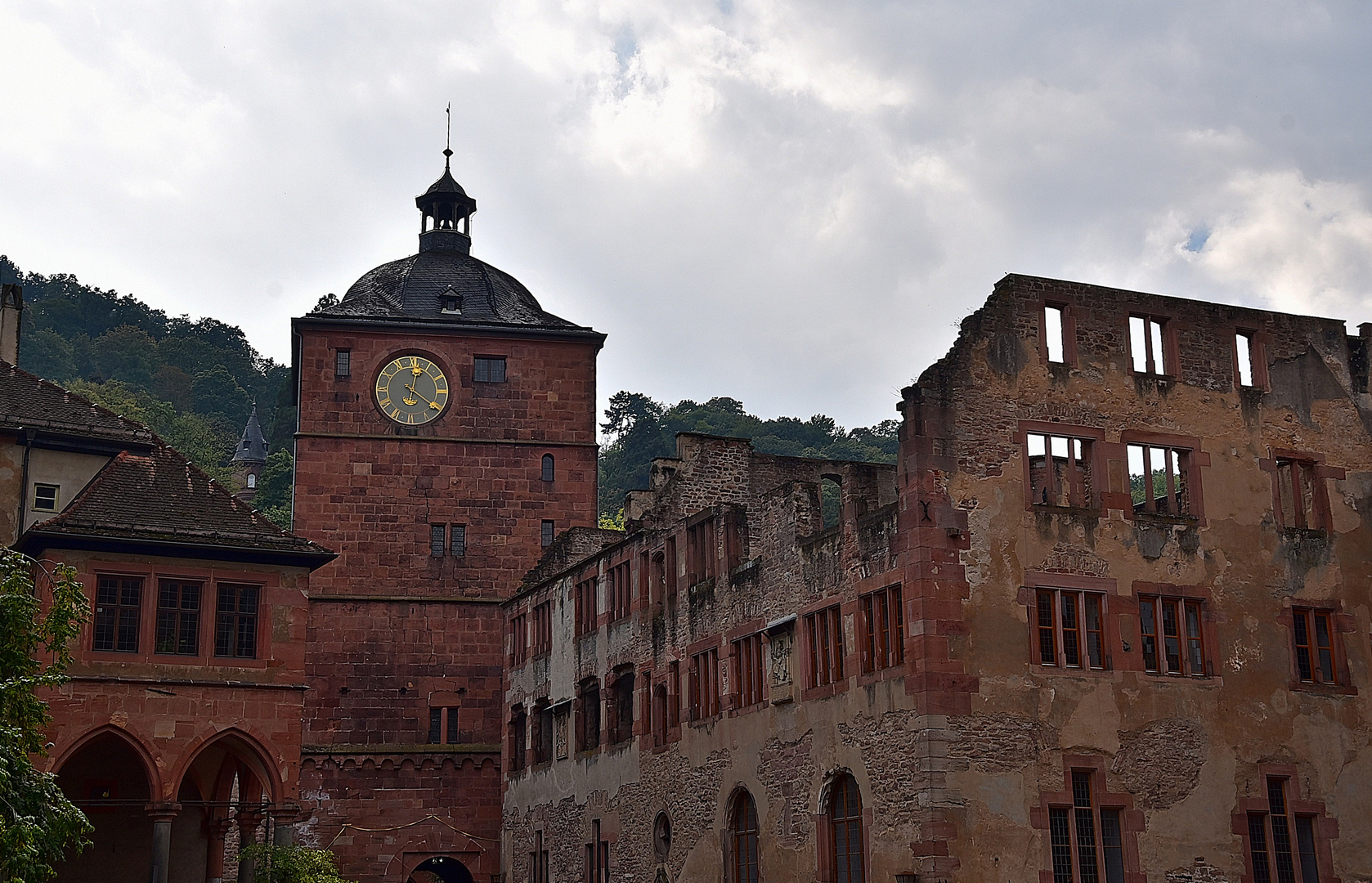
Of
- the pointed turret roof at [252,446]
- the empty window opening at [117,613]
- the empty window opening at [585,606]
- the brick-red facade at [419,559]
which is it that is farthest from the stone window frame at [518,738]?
the pointed turret roof at [252,446]

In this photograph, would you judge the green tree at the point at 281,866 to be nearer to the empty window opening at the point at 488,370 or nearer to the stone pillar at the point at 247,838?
the stone pillar at the point at 247,838

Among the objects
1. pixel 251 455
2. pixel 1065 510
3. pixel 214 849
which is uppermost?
pixel 251 455

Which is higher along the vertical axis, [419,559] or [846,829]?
[419,559]

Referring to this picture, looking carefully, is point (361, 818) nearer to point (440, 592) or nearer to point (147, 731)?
point (440, 592)

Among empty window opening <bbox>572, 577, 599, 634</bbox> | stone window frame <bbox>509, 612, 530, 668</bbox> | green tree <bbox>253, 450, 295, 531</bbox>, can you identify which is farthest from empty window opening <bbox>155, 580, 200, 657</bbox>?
green tree <bbox>253, 450, 295, 531</bbox>

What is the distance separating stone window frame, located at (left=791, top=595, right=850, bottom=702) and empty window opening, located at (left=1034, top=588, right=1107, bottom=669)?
3.43m

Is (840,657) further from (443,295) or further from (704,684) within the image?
(443,295)

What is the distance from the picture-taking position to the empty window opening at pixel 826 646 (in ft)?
108

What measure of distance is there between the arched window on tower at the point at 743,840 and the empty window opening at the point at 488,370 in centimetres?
2101

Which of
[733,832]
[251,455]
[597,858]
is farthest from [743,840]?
[251,455]

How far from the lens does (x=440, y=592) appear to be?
2032 inches

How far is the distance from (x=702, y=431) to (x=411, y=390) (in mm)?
62115

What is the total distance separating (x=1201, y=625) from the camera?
32938 millimetres

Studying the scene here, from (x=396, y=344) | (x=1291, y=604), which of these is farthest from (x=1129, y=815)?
(x=396, y=344)
